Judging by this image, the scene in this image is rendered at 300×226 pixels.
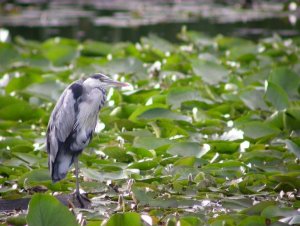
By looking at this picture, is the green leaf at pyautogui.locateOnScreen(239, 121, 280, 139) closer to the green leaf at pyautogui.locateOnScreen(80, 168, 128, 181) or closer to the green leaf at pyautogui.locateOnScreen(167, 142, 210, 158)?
the green leaf at pyautogui.locateOnScreen(167, 142, 210, 158)

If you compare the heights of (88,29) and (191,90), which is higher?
Result: (191,90)

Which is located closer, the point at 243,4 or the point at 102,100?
the point at 102,100

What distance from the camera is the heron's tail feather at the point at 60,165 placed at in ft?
14.9

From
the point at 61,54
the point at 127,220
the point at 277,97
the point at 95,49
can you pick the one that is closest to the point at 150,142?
the point at 277,97

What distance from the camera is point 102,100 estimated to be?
193 inches

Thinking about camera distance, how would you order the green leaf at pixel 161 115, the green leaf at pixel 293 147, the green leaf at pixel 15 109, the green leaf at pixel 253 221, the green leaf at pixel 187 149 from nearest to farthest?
1. the green leaf at pixel 253 221
2. the green leaf at pixel 293 147
3. the green leaf at pixel 187 149
4. the green leaf at pixel 161 115
5. the green leaf at pixel 15 109

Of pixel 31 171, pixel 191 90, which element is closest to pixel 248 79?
pixel 191 90

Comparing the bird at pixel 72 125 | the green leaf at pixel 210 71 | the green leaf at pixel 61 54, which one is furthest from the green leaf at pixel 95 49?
the bird at pixel 72 125

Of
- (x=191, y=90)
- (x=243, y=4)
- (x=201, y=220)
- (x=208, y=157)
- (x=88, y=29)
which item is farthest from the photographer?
(x=243, y=4)

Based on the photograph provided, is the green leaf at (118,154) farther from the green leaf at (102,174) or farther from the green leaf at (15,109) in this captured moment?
the green leaf at (15,109)

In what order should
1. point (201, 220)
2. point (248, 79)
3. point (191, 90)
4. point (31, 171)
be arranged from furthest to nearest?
point (248, 79)
point (191, 90)
point (31, 171)
point (201, 220)

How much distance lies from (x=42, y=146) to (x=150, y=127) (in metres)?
0.85

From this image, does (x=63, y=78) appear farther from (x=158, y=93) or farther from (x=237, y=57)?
(x=237, y=57)

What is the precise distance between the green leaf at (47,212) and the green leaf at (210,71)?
11.7ft
